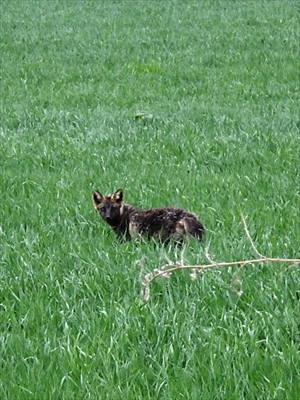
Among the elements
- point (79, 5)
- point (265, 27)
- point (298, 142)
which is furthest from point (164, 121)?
point (79, 5)

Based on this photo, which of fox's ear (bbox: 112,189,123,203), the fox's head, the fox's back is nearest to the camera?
the fox's back

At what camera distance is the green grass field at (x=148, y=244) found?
3.64 m

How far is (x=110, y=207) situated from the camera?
6.47 m

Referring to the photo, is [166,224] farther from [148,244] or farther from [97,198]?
[97,198]

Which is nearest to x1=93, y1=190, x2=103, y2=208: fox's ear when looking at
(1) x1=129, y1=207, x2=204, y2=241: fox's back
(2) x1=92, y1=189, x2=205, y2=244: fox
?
(2) x1=92, y1=189, x2=205, y2=244: fox

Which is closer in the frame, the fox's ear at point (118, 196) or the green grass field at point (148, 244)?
the green grass field at point (148, 244)

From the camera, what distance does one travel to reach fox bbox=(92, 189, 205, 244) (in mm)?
5836

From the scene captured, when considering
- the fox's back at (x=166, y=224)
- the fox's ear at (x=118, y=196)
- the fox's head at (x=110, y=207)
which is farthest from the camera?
the fox's ear at (x=118, y=196)

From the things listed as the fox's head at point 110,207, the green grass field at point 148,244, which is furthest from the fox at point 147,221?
the green grass field at point 148,244

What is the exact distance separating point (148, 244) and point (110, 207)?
32.3 inches

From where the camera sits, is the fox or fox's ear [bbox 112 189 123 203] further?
fox's ear [bbox 112 189 123 203]

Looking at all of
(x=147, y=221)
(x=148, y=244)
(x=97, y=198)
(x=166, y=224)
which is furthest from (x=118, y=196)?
(x=148, y=244)

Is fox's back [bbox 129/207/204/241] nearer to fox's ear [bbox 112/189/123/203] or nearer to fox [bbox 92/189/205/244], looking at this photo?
fox [bbox 92/189/205/244]

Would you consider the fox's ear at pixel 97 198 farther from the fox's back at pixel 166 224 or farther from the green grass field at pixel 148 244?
the fox's back at pixel 166 224
